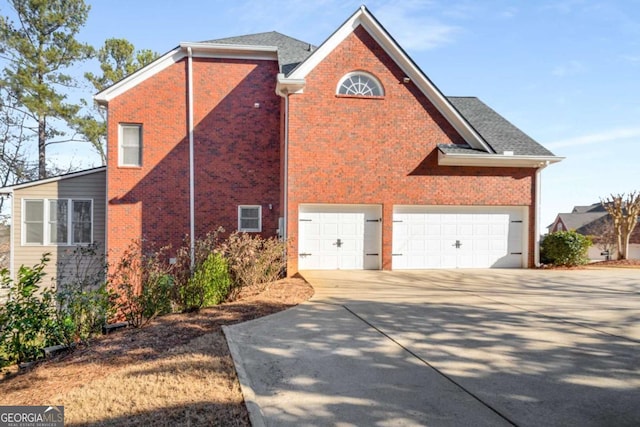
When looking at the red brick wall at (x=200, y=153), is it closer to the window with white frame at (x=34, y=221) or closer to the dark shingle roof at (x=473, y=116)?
the dark shingle roof at (x=473, y=116)

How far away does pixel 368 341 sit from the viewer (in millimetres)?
5547

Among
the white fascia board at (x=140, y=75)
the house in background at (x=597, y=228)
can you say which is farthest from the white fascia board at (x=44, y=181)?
A: the house in background at (x=597, y=228)

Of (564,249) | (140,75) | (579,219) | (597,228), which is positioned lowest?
(597,228)

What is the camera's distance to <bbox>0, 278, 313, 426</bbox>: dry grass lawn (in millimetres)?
3627

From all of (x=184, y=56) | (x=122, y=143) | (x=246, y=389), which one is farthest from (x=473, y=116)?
(x=246, y=389)

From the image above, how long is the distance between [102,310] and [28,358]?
47.9 inches

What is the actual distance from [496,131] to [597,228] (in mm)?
31627

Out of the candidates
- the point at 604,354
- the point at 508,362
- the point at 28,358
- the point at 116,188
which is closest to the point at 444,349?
the point at 508,362

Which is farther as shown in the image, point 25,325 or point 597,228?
point 597,228

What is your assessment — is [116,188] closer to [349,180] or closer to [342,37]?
[349,180]

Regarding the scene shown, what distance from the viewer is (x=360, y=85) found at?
12750 millimetres

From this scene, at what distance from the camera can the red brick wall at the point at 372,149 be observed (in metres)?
12.3

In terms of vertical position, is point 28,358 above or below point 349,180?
below

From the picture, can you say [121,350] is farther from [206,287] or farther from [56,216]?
[56,216]
